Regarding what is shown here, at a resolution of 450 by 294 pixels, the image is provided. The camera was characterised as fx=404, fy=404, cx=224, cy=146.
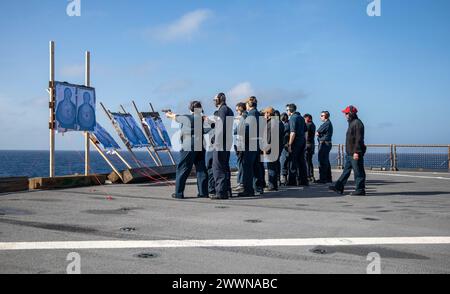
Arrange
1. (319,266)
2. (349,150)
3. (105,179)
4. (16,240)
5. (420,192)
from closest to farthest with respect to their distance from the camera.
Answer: (319,266) < (16,240) < (349,150) < (420,192) < (105,179)

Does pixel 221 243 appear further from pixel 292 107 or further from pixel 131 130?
pixel 131 130

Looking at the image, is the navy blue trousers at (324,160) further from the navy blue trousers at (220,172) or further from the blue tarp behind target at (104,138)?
the blue tarp behind target at (104,138)

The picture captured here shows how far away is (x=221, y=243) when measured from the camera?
4.62m

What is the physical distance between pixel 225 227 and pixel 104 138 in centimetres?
811

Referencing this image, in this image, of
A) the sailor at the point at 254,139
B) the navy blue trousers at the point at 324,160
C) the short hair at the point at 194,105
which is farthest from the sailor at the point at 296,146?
the short hair at the point at 194,105

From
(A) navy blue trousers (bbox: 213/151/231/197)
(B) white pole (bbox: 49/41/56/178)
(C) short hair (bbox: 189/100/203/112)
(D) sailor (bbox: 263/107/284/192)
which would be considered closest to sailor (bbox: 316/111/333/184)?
(D) sailor (bbox: 263/107/284/192)

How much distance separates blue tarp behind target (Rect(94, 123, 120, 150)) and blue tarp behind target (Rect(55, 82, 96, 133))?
178 millimetres

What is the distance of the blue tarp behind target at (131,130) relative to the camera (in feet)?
44.7

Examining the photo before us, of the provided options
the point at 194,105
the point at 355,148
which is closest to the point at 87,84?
the point at 194,105

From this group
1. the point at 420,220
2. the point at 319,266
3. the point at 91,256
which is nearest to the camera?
the point at 319,266
